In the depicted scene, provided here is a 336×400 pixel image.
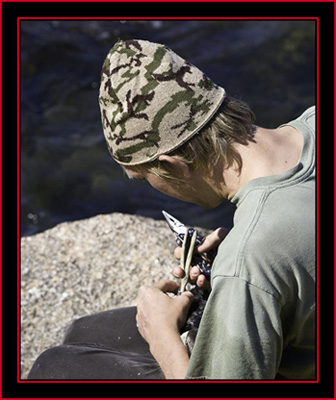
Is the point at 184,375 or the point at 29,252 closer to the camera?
the point at 184,375

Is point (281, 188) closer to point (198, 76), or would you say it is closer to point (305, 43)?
point (198, 76)

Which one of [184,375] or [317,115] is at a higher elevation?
[317,115]

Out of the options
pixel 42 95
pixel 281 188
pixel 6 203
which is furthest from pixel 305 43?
pixel 281 188

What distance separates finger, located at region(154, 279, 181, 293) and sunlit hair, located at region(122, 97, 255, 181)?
63 cm

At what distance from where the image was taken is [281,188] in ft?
6.73

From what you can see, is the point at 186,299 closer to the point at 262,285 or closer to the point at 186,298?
the point at 186,298

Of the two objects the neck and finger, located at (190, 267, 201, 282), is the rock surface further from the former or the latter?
the neck

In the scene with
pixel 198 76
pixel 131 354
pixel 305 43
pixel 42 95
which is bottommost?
pixel 131 354

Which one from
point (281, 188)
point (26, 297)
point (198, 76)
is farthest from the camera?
point (26, 297)

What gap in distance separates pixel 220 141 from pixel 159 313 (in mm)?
732

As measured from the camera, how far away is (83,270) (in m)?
4.38

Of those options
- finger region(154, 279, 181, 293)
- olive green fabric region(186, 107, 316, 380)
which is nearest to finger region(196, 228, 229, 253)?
finger region(154, 279, 181, 293)

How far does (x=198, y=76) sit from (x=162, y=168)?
1.27 ft

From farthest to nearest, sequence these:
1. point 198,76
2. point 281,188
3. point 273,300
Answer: point 198,76 → point 281,188 → point 273,300
